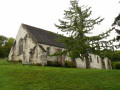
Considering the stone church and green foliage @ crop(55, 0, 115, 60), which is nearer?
green foliage @ crop(55, 0, 115, 60)

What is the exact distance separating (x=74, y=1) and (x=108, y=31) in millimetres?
7762

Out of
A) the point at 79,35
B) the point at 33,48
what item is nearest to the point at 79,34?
the point at 79,35

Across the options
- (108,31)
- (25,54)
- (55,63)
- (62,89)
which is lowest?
(62,89)

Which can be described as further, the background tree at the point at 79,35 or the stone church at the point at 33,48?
the stone church at the point at 33,48

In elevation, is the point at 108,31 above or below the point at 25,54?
above

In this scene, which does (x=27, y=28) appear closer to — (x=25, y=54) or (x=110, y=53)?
(x=25, y=54)

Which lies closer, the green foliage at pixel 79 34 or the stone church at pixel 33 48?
the green foliage at pixel 79 34

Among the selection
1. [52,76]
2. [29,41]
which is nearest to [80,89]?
[52,76]

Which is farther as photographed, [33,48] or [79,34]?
[33,48]

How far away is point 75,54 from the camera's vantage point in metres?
17.9

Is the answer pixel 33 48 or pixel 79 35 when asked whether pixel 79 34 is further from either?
pixel 33 48

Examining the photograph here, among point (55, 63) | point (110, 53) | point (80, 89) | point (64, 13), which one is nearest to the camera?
point (80, 89)

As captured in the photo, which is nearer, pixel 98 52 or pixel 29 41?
pixel 98 52

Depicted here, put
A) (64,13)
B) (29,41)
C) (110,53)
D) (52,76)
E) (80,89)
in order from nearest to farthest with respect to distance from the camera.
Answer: (80,89)
(52,76)
(110,53)
(64,13)
(29,41)
